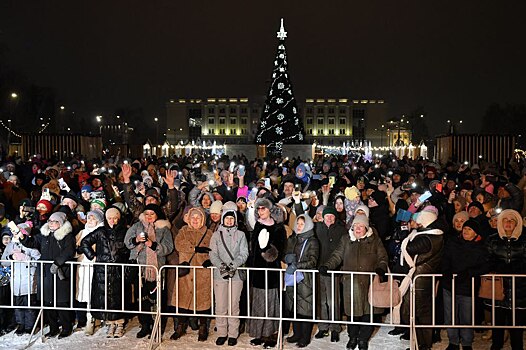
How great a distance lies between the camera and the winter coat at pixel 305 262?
937 cm

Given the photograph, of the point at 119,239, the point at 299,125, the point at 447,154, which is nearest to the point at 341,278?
the point at 119,239

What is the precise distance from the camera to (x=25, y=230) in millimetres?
10094

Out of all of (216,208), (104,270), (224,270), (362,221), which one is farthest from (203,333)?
(362,221)

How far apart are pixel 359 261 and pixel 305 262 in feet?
2.19

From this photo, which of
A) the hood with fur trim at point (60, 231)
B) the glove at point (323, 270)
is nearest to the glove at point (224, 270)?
the glove at point (323, 270)

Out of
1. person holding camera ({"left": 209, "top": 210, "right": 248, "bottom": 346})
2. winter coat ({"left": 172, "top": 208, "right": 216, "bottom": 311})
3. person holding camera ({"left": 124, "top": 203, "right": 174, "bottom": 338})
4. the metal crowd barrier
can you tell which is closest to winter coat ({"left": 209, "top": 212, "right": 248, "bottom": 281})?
person holding camera ({"left": 209, "top": 210, "right": 248, "bottom": 346})

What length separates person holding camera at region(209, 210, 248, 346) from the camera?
31.1 ft

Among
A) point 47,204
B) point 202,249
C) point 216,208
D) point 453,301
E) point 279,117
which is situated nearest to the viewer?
point 453,301

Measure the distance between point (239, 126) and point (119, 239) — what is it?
455 feet

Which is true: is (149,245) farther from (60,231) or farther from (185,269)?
(60,231)

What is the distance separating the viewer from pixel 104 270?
9703 mm

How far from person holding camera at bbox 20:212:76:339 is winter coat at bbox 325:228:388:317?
134 inches

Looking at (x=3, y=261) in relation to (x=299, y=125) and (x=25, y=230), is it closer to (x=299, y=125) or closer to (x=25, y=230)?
(x=25, y=230)

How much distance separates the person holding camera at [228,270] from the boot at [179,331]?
56 centimetres
